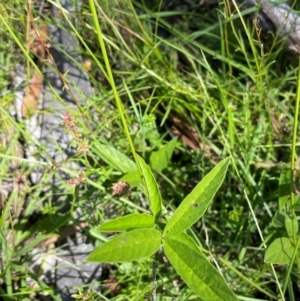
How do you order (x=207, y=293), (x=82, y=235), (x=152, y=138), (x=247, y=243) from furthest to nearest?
(x=152, y=138) < (x=82, y=235) < (x=247, y=243) < (x=207, y=293)

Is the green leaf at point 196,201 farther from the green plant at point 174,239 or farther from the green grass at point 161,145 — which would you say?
the green grass at point 161,145

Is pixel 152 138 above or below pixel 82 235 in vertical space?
above

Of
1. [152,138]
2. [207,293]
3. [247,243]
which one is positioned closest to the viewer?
[207,293]

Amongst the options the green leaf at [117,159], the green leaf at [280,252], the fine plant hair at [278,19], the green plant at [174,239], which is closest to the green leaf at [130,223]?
the green plant at [174,239]

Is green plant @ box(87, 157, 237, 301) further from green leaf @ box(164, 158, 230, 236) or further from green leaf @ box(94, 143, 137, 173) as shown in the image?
green leaf @ box(94, 143, 137, 173)

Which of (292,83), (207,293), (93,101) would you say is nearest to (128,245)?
(207,293)

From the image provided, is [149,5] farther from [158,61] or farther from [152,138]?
[152,138]
